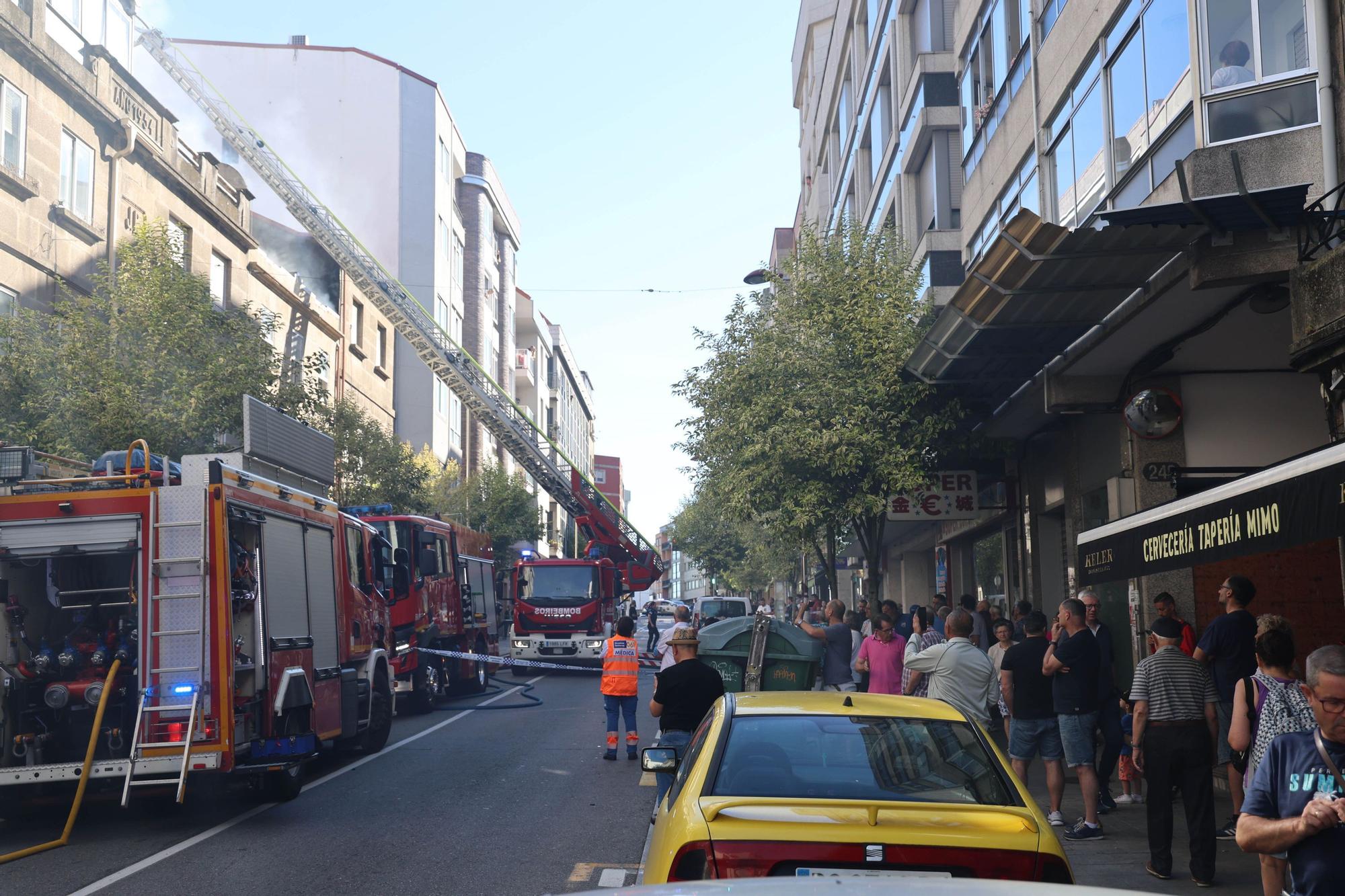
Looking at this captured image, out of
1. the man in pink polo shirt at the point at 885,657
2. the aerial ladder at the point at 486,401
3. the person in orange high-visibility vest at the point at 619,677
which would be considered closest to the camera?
the man in pink polo shirt at the point at 885,657

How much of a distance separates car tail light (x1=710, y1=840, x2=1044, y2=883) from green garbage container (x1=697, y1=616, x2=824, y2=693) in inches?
364

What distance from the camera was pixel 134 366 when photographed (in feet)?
62.6

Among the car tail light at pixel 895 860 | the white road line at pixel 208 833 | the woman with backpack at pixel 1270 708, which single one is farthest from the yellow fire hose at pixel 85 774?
the woman with backpack at pixel 1270 708

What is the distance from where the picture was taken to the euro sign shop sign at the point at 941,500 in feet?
66.7

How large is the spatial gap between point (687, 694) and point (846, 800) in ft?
13.9

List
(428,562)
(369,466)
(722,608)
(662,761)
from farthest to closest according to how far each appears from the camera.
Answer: (722,608)
(369,466)
(428,562)
(662,761)

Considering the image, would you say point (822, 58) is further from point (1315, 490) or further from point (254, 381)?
point (1315, 490)

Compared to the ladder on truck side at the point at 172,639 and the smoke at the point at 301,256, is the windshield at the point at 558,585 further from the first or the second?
→ the smoke at the point at 301,256

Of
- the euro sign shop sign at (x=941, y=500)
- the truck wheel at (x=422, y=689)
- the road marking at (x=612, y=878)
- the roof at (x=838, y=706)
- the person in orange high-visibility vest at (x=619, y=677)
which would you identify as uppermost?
the euro sign shop sign at (x=941, y=500)

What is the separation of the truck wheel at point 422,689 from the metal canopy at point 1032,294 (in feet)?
29.1

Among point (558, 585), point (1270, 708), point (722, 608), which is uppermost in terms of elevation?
point (558, 585)

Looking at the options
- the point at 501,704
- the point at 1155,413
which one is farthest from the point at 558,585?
the point at 1155,413

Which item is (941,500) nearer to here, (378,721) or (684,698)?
(378,721)

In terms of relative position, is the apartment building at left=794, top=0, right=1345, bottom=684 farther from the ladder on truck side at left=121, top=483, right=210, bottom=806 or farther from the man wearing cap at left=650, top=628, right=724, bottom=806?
the ladder on truck side at left=121, top=483, right=210, bottom=806
